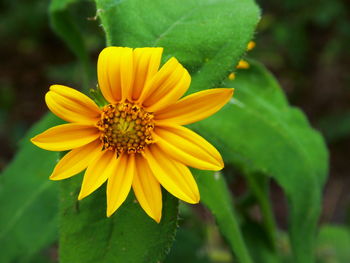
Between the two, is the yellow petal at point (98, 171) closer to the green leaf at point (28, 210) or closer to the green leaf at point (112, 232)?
the green leaf at point (112, 232)

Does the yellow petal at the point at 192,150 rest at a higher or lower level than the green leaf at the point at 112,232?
higher

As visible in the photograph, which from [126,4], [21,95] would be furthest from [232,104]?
[21,95]

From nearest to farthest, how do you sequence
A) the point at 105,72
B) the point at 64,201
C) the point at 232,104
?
the point at 105,72 < the point at 64,201 < the point at 232,104

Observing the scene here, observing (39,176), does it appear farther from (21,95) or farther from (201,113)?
(21,95)

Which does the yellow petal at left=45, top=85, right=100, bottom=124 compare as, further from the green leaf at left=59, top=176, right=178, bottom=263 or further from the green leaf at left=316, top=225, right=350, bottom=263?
the green leaf at left=316, top=225, right=350, bottom=263

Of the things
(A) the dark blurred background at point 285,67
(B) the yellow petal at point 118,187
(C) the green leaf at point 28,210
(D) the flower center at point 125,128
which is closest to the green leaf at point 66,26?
(C) the green leaf at point 28,210

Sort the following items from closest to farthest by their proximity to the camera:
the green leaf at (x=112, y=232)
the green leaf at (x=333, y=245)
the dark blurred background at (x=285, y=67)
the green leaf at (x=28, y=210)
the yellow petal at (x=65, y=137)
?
the yellow petal at (x=65, y=137) < the green leaf at (x=112, y=232) < the green leaf at (x=28, y=210) < the green leaf at (x=333, y=245) < the dark blurred background at (x=285, y=67)

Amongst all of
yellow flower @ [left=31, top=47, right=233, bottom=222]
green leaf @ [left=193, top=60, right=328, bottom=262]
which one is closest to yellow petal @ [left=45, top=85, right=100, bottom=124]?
yellow flower @ [left=31, top=47, right=233, bottom=222]

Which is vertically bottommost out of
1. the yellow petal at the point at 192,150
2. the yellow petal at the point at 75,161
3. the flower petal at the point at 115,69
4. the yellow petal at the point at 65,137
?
the yellow petal at the point at 75,161
